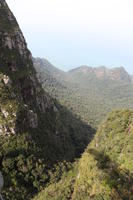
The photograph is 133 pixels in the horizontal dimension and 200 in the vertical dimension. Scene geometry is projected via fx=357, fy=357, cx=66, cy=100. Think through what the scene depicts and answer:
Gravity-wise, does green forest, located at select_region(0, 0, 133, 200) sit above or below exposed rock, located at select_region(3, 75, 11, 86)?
below

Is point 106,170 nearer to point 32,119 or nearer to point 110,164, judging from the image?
point 110,164

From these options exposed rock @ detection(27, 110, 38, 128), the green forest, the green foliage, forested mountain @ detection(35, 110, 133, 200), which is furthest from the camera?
exposed rock @ detection(27, 110, 38, 128)

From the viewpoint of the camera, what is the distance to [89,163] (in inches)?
3846

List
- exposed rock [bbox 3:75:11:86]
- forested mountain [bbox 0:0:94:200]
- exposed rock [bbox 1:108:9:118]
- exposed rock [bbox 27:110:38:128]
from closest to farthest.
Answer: forested mountain [bbox 0:0:94:200] → exposed rock [bbox 1:108:9:118] → exposed rock [bbox 27:110:38:128] → exposed rock [bbox 3:75:11:86]

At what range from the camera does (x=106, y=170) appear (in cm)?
8138

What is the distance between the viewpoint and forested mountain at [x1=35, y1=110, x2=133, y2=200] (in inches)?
2820

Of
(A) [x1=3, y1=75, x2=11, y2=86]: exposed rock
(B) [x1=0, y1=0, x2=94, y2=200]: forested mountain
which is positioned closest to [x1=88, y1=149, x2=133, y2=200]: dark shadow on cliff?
(B) [x1=0, y1=0, x2=94, y2=200]: forested mountain

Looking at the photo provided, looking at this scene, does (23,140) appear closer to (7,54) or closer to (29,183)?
(29,183)

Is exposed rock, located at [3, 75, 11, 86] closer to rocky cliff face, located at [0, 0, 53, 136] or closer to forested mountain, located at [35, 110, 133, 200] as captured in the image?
rocky cliff face, located at [0, 0, 53, 136]

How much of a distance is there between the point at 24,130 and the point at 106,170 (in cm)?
4058

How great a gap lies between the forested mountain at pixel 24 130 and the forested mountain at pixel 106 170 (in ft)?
21.3

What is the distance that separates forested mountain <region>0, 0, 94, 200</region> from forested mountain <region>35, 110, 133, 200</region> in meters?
6.51

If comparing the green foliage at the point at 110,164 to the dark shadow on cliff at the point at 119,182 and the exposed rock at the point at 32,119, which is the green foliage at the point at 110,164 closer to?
the dark shadow on cliff at the point at 119,182

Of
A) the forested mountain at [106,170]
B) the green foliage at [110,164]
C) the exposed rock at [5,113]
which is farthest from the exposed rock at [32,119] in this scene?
the green foliage at [110,164]
